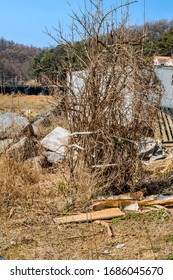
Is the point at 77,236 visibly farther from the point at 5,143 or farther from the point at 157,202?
the point at 5,143

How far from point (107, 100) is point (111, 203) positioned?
1.47m

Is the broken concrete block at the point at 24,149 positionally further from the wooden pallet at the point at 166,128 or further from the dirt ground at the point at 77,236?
the wooden pallet at the point at 166,128

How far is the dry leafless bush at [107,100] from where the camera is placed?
531cm

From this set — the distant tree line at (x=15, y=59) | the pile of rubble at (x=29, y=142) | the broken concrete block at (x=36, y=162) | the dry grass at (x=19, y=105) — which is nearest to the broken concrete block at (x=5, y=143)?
the pile of rubble at (x=29, y=142)

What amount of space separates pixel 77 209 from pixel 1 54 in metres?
66.0

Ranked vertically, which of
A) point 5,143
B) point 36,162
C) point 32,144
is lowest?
point 36,162

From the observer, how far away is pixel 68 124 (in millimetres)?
5617

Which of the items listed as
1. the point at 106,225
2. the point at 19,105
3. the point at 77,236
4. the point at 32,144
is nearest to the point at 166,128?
the point at 19,105

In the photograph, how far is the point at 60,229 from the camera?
4.45 meters

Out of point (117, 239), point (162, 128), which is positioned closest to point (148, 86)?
point (117, 239)

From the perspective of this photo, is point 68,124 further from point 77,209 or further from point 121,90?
point 77,209

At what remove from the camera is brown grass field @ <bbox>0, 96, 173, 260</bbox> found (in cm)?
374

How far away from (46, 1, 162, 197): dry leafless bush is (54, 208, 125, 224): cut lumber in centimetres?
61

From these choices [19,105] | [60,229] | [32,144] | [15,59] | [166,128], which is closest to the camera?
[60,229]
